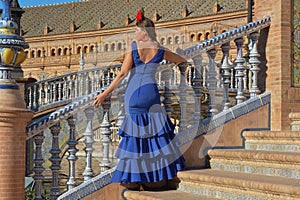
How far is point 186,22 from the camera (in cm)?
5431

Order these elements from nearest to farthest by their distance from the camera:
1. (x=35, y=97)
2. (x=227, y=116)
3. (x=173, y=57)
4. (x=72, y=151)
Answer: (x=72, y=151) → (x=173, y=57) → (x=227, y=116) → (x=35, y=97)

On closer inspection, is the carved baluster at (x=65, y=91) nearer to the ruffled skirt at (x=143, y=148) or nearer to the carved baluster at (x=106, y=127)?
the carved baluster at (x=106, y=127)

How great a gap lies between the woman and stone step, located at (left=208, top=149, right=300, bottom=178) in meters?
Result: 0.55

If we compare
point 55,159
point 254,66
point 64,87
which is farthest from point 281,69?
point 64,87

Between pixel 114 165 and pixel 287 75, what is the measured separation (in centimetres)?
213

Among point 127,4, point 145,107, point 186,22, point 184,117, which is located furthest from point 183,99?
point 127,4

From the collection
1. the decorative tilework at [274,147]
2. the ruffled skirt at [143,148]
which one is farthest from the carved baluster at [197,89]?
the ruffled skirt at [143,148]

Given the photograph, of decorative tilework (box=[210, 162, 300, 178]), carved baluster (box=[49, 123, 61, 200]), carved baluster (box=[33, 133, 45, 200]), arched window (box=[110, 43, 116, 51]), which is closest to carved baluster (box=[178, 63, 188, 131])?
decorative tilework (box=[210, 162, 300, 178])

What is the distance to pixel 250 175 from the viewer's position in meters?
4.73

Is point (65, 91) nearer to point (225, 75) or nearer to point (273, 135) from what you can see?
point (225, 75)

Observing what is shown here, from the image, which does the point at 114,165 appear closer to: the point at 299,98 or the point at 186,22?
the point at 299,98

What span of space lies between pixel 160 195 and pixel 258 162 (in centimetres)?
89

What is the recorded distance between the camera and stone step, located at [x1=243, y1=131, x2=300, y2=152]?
507 centimetres

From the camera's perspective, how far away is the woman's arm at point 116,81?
4.82 meters
